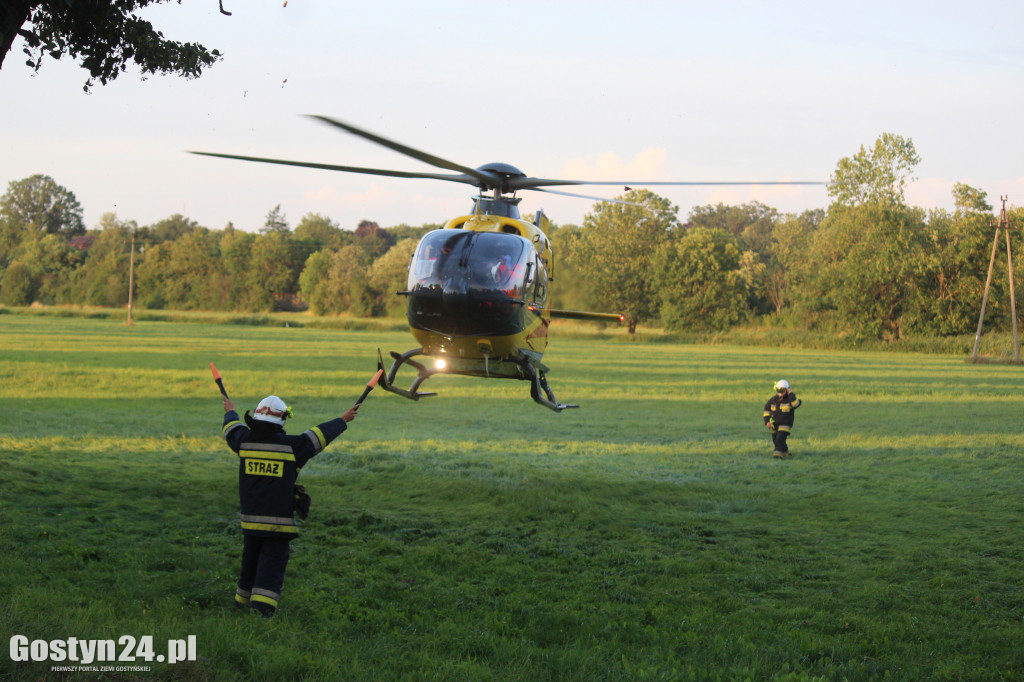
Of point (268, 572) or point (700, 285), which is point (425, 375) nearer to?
point (268, 572)

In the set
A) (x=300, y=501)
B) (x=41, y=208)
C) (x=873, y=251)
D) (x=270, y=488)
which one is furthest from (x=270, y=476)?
(x=41, y=208)

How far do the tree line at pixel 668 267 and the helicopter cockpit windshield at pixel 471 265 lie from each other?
48.4m

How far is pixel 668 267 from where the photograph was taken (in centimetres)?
9681

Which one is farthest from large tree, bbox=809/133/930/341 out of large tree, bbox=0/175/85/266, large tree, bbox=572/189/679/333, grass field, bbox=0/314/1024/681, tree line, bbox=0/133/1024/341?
large tree, bbox=0/175/85/266

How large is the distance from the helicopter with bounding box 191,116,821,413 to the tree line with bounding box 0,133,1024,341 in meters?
47.2

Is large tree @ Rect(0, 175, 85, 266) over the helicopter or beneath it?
over

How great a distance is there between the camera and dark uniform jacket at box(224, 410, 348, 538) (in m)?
8.44

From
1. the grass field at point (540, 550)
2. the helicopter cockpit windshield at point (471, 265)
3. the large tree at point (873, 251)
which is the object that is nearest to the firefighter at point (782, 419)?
the grass field at point (540, 550)

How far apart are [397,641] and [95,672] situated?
2.98 metres

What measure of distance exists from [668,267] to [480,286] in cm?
8677

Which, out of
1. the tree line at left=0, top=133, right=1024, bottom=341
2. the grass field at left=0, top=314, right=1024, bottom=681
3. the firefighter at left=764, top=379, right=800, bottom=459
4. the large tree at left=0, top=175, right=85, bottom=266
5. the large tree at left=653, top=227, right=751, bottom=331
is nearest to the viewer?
the grass field at left=0, top=314, right=1024, bottom=681

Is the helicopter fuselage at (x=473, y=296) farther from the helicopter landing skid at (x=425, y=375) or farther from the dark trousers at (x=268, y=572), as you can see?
the dark trousers at (x=268, y=572)

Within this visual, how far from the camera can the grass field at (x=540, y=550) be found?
7934mm

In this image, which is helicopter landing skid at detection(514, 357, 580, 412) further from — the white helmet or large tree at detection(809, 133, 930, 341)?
large tree at detection(809, 133, 930, 341)
